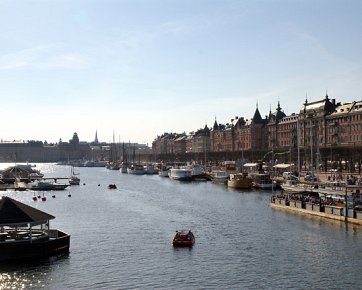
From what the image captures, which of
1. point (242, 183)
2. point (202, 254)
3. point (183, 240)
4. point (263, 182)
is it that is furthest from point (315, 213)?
point (242, 183)

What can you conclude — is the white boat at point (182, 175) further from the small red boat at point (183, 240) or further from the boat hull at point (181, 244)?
the boat hull at point (181, 244)

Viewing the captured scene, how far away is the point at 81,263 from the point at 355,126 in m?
119

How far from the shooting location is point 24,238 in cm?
4441

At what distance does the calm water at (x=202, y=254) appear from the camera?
37844 millimetres

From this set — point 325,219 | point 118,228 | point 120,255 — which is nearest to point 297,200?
point 325,219

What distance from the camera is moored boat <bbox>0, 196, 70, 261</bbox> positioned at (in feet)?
140

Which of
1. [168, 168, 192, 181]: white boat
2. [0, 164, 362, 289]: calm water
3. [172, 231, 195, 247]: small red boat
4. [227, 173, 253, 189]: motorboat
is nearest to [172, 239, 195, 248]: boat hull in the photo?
[172, 231, 195, 247]: small red boat

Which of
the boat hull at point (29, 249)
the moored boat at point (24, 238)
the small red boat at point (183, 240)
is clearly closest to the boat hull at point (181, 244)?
the small red boat at point (183, 240)

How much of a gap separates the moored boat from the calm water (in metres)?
1.18

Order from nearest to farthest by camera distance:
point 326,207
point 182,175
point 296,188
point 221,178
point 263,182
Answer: point 326,207
point 296,188
point 263,182
point 221,178
point 182,175

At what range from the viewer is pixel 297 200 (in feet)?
239

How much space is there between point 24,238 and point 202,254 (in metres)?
14.1

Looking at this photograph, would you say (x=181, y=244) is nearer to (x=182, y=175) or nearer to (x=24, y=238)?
(x=24, y=238)

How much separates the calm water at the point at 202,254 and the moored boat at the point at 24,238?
3.88 ft
